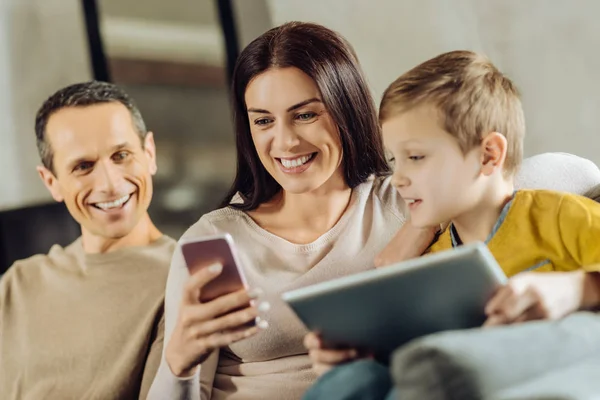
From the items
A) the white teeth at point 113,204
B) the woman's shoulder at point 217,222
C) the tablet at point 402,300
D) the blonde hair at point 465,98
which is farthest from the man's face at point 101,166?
the tablet at point 402,300

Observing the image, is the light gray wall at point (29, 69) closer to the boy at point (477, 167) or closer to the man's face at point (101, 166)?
the man's face at point (101, 166)

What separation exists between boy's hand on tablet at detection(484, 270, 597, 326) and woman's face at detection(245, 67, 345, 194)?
0.59 metres

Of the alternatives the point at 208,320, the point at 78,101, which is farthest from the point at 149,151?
the point at 208,320

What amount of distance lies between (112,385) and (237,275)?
64 centimetres

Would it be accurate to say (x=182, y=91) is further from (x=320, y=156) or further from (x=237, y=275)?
(x=237, y=275)

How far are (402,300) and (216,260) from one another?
332 millimetres

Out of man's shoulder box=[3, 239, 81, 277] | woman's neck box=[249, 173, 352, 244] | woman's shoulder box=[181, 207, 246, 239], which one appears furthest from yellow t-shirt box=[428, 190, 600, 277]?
man's shoulder box=[3, 239, 81, 277]

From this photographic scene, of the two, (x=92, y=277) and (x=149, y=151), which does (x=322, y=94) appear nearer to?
(x=149, y=151)

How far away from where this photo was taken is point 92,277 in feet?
6.22

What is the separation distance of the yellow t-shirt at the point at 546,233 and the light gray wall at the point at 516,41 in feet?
3.34

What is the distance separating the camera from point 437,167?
1.27 metres

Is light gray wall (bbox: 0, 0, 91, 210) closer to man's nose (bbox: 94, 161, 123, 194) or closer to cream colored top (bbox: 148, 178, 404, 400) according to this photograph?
man's nose (bbox: 94, 161, 123, 194)

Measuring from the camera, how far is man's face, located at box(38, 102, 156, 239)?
6.24ft

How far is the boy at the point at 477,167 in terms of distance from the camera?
4.15 ft
